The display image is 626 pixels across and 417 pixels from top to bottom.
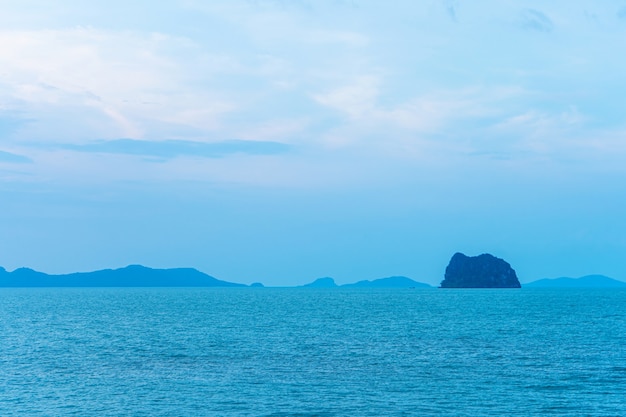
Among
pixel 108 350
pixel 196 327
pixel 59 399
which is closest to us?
pixel 59 399

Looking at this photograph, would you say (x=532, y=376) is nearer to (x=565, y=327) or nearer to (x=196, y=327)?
(x=565, y=327)

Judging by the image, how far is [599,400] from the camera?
174 ft

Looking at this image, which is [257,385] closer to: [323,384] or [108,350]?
[323,384]

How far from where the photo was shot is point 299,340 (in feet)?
309

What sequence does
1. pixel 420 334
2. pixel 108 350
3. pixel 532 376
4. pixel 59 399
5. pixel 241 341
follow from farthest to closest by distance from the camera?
pixel 420 334 → pixel 241 341 → pixel 108 350 → pixel 532 376 → pixel 59 399

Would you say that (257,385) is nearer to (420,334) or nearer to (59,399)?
(59,399)

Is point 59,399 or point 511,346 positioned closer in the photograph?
point 59,399

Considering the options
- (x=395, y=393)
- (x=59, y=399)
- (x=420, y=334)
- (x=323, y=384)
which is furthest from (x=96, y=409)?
→ (x=420, y=334)

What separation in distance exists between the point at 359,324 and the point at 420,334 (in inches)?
902

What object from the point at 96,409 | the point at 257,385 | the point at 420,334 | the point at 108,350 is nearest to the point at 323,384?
the point at 257,385

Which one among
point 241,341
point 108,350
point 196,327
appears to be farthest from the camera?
point 196,327

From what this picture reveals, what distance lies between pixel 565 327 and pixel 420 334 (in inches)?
1151

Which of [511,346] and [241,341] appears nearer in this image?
[511,346]

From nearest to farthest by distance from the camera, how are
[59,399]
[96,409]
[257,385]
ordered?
[96,409], [59,399], [257,385]
